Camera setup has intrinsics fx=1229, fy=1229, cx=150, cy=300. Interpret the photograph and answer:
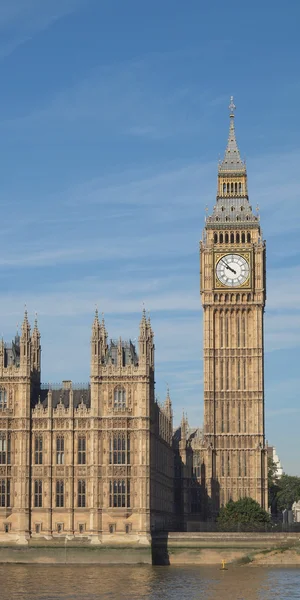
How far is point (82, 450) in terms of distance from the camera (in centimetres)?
13275

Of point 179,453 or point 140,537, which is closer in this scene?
point 140,537

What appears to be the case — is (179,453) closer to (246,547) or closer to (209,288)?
(209,288)

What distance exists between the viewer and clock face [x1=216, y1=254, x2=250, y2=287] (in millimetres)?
179750

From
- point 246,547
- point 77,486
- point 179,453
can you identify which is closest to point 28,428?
point 77,486

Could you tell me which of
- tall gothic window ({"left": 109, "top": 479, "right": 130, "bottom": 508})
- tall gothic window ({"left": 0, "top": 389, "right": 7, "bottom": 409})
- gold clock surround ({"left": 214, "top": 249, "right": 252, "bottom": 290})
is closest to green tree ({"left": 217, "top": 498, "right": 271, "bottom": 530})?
tall gothic window ({"left": 109, "top": 479, "right": 130, "bottom": 508})

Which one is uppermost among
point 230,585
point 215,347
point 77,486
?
point 215,347

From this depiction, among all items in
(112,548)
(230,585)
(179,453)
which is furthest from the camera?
(179,453)

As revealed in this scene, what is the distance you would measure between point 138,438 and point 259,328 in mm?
50455

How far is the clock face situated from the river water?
5899 cm

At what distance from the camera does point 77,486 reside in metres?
132

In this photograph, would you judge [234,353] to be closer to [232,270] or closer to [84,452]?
[232,270]

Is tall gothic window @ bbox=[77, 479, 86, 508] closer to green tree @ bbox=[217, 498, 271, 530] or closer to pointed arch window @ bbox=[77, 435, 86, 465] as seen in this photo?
pointed arch window @ bbox=[77, 435, 86, 465]

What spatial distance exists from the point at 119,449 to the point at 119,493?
183 inches

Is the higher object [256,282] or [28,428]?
[256,282]
